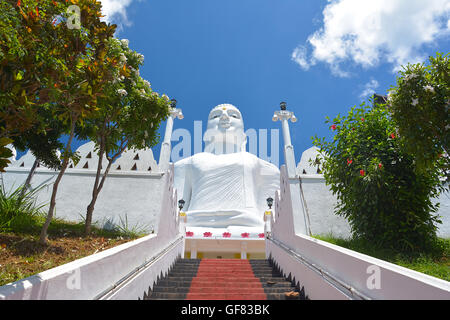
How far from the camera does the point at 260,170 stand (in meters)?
11.7

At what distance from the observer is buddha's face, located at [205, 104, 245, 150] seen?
12.7 metres

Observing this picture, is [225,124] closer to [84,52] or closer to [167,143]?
[167,143]

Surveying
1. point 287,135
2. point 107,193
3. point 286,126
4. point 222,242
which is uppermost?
point 286,126

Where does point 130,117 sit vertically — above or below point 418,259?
above

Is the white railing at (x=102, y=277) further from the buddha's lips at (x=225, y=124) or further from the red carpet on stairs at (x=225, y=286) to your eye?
the buddha's lips at (x=225, y=124)

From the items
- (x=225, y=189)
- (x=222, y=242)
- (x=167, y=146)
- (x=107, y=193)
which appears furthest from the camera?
(x=225, y=189)

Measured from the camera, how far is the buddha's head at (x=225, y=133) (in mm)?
12719

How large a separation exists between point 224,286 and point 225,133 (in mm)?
9664

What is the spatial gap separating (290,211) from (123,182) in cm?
627

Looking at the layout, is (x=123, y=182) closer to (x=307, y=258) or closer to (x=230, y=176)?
(x=230, y=176)

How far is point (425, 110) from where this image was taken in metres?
3.58

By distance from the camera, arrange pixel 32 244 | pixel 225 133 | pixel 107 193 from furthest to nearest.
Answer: pixel 225 133
pixel 107 193
pixel 32 244

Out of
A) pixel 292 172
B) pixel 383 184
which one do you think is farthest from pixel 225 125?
pixel 383 184
